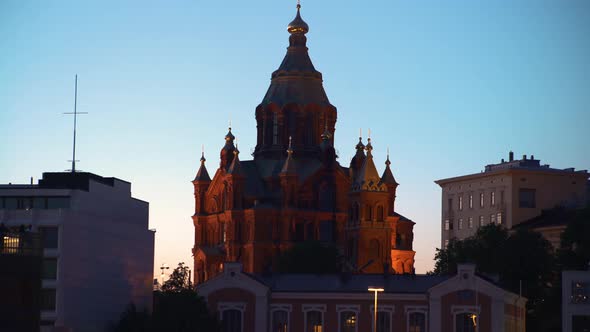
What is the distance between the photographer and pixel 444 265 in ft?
642

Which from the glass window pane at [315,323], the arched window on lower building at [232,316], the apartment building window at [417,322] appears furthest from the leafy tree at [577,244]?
the arched window on lower building at [232,316]

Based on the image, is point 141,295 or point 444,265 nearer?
point 141,295

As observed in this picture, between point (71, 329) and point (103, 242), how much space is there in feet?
39.3

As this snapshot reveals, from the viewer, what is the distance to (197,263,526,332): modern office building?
500 feet

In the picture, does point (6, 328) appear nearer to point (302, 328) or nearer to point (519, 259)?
point (302, 328)

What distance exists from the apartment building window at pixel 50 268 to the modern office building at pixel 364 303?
27.0 m

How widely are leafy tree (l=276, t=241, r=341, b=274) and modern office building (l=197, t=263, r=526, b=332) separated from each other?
33.6 metres

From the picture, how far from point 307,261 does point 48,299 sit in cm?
6777

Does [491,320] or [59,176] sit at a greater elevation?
[59,176]

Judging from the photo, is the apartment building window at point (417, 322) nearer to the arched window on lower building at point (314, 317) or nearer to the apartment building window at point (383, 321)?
the apartment building window at point (383, 321)

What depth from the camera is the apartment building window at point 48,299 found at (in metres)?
130

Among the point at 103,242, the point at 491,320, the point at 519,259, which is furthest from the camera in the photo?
the point at 519,259

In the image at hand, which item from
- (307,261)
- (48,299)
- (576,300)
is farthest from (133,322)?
(307,261)

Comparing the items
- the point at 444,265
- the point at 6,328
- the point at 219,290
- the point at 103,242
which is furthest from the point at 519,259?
the point at 6,328
